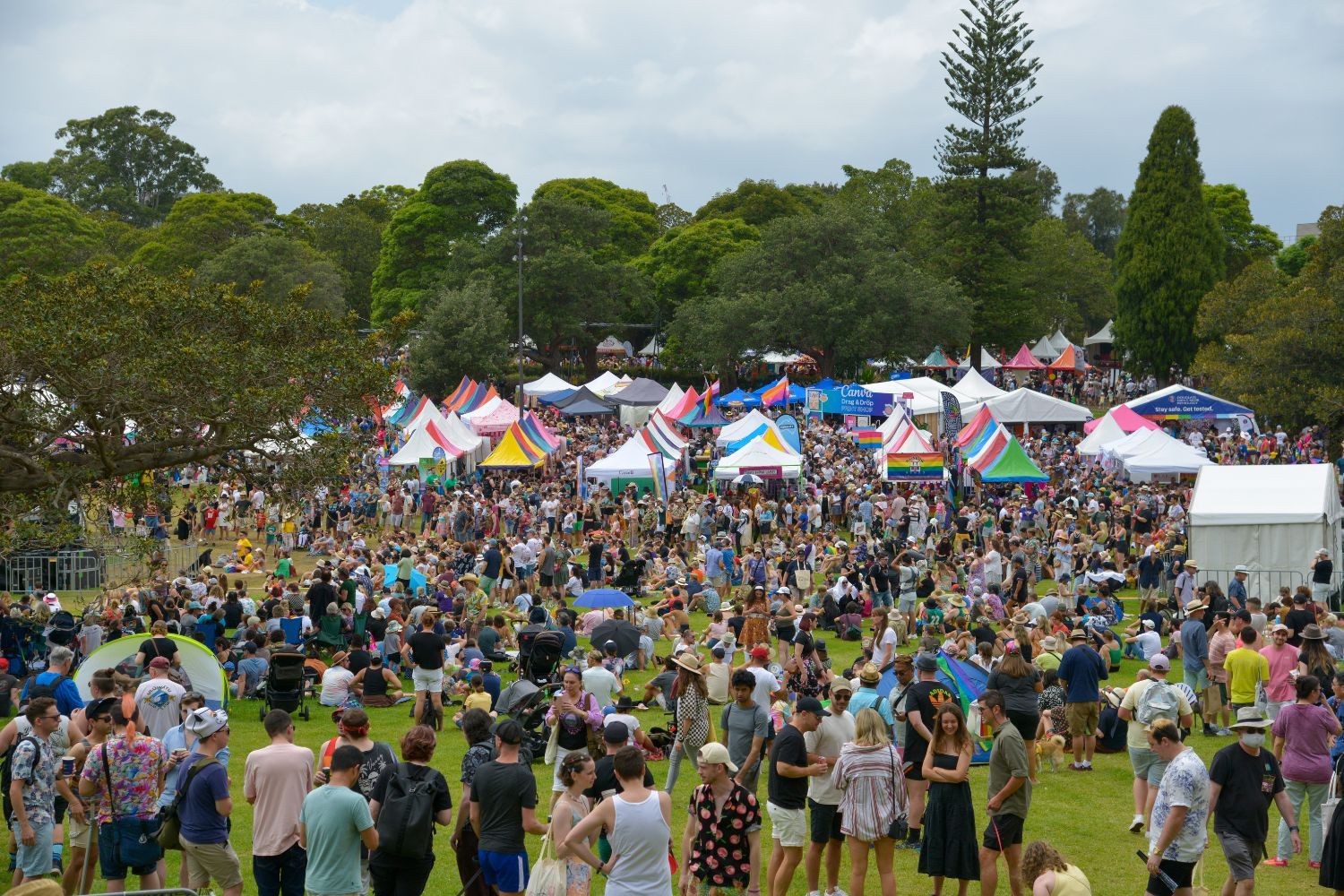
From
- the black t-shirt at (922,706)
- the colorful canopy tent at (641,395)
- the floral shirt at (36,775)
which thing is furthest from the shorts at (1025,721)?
the colorful canopy tent at (641,395)

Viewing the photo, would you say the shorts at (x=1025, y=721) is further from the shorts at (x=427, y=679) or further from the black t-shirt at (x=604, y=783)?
the shorts at (x=427, y=679)

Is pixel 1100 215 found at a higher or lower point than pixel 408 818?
higher

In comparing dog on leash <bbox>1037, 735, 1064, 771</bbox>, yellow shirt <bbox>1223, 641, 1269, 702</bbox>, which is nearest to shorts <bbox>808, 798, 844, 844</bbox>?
dog on leash <bbox>1037, 735, 1064, 771</bbox>

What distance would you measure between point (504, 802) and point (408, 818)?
1.55 ft

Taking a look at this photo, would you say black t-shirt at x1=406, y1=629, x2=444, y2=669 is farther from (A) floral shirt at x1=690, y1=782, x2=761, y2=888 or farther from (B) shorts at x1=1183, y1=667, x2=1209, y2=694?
(B) shorts at x1=1183, y1=667, x2=1209, y2=694

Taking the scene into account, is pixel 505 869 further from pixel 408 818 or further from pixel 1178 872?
pixel 1178 872

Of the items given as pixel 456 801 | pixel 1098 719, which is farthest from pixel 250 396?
pixel 1098 719

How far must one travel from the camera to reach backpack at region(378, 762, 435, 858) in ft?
20.8

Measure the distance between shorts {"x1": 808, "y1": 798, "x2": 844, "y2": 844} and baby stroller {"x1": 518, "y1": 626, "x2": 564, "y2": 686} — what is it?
570 centimetres

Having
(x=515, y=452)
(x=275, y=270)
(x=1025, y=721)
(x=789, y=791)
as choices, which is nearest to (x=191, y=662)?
(x=789, y=791)

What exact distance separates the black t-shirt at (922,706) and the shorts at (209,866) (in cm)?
416

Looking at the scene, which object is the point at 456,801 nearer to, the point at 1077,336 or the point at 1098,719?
the point at 1098,719

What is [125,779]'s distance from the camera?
6.95 m

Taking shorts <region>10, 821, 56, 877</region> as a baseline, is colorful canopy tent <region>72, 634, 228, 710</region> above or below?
above
